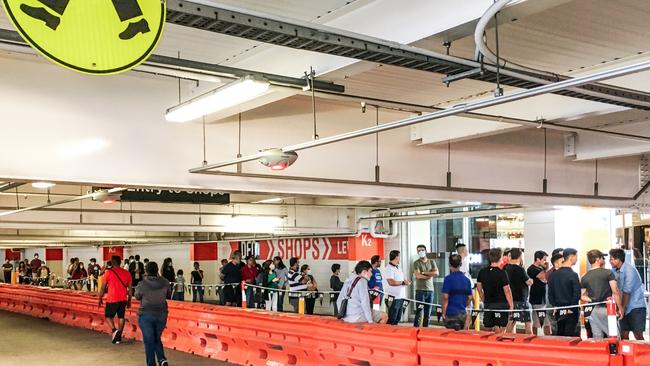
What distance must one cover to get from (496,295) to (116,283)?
6744 millimetres

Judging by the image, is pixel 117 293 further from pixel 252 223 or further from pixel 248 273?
pixel 252 223

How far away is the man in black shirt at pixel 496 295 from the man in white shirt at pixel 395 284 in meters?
2.37

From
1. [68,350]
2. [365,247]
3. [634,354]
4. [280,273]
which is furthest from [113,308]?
[634,354]

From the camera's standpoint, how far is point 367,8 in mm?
5555

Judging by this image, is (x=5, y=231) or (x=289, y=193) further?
(x=5, y=231)

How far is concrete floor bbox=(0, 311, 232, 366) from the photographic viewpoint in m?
10.9

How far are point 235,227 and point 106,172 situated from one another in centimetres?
983

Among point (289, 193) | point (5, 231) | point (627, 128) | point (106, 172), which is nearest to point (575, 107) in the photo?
point (627, 128)

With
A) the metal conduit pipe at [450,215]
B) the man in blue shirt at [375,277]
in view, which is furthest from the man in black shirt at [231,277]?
the man in blue shirt at [375,277]

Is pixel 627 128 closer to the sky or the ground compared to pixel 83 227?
closer to the sky

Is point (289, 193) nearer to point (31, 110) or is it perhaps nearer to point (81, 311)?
point (31, 110)

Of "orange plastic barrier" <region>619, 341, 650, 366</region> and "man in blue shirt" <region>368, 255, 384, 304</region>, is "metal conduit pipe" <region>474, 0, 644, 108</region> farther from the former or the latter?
"man in blue shirt" <region>368, 255, 384, 304</region>

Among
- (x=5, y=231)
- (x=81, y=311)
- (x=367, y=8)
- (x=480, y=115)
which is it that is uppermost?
A: (x=367, y=8)

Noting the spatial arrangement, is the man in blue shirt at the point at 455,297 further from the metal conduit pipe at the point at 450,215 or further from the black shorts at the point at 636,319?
the metal conduit pipe at the point at 450,215
